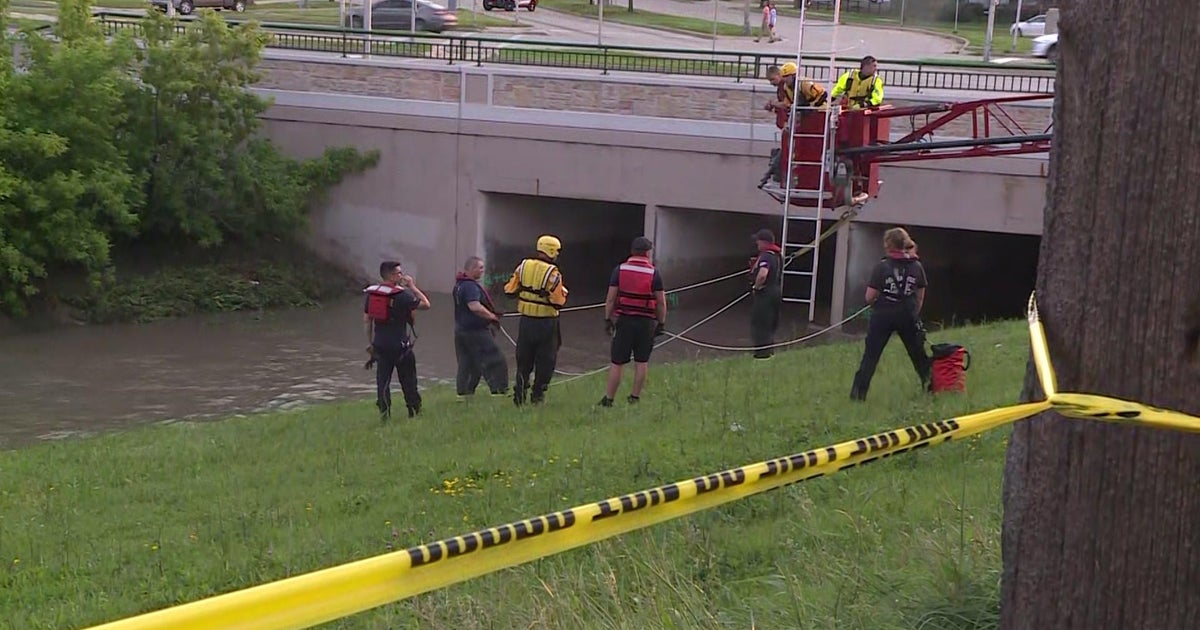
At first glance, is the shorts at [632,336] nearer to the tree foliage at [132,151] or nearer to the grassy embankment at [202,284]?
the tree foliage at [132,151]

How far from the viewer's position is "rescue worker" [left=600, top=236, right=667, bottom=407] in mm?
11969

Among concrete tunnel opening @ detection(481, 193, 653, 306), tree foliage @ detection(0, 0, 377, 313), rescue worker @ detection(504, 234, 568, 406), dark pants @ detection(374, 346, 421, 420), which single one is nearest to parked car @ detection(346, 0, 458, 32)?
concrete tunnel opening @ detection(481, 193, 653, 306)

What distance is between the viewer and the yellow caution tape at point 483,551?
212 centimetres

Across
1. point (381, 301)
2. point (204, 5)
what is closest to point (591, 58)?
point (381, 301)

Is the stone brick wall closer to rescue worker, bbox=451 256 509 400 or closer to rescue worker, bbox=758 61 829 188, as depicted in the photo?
rescue worker, bbox=758 61 829 188

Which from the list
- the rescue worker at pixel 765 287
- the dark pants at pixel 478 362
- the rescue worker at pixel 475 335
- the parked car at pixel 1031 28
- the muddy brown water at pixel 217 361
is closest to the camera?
the rescue worker at pixel 475 335

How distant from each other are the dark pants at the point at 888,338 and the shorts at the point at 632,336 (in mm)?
1883

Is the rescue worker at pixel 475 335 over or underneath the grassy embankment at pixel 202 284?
over

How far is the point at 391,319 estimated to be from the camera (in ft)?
40.3

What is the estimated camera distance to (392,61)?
2831 centimetres

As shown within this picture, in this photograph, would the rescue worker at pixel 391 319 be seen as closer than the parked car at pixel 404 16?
Yes

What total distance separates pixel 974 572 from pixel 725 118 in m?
21.8

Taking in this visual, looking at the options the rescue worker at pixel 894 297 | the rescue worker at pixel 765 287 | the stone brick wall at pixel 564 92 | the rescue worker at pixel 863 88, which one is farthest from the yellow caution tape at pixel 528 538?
the stone brick wall at pixel 564 92

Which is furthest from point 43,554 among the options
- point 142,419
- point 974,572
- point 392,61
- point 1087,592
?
point 392,61
